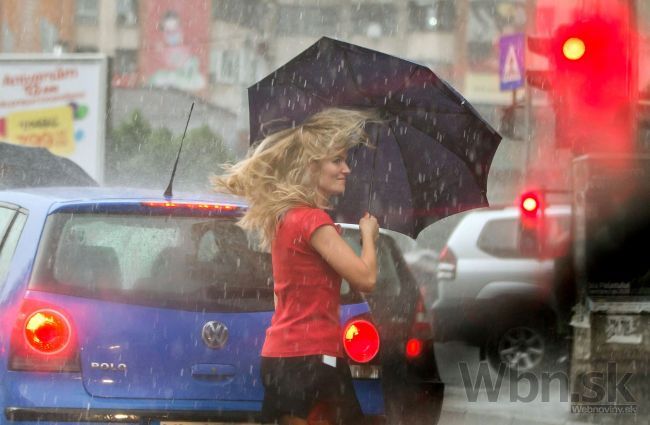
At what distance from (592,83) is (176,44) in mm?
64919

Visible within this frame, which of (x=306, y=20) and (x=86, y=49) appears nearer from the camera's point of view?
(x=86, y=49)

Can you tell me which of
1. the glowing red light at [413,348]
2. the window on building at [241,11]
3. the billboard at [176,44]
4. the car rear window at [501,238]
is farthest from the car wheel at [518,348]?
the window on building at [241,11]

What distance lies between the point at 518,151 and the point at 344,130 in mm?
62264

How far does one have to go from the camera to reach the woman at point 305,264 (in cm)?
441

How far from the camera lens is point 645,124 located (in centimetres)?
824

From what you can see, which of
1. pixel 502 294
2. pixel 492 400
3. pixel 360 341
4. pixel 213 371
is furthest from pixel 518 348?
pixel 213 371

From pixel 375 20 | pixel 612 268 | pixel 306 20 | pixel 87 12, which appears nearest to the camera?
pixel 612 268

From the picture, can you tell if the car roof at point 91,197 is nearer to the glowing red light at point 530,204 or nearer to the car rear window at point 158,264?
the car rear window at point 158,264

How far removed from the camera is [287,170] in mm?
4516

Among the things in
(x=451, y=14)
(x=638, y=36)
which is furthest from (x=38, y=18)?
(x=638, y=36)

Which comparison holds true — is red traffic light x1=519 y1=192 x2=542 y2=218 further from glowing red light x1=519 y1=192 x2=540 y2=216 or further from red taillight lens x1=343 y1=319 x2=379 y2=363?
red taillight lens x1=343 y1=319 x2=379 y2=363

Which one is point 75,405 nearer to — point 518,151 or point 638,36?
point 638,36

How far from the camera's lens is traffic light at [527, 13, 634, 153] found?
8.12m

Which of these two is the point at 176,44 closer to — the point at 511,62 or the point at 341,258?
→ the point at 511,62
